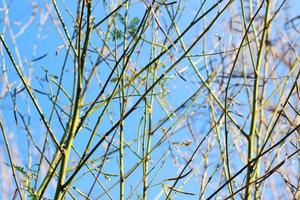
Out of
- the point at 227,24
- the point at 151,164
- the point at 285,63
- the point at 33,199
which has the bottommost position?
the point at 33,199

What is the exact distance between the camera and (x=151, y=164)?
1658 mm

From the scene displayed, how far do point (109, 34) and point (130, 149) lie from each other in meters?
0.45

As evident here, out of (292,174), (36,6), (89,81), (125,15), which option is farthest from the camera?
(292,174)

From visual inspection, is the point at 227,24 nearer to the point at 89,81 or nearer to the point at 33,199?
the point at 89,81

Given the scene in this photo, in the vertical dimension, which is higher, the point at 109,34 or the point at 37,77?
the point at 109,34

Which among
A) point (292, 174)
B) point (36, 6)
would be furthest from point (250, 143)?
→ point (36, 6)

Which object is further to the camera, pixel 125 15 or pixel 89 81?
pixel 89 81

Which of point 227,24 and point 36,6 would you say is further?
point 227,24

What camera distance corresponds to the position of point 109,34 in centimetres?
186

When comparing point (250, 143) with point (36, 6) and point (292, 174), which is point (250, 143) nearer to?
point (292, 174)

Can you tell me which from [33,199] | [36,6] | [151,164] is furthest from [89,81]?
[36,6]

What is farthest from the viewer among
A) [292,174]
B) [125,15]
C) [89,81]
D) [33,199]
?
[292,174]

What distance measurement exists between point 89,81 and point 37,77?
20 centimetres

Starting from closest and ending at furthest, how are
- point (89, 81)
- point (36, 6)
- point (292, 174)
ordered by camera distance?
1. point (89, 81)
2. point (36, 6)
3. point (292, 174)
